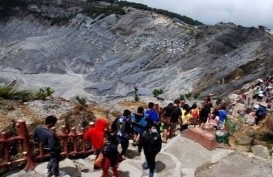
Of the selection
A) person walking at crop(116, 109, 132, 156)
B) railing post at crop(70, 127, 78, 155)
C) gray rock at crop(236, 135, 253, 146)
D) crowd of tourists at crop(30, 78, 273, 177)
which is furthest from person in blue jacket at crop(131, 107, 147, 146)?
gray rock at crop(236, 135, 253, 146)

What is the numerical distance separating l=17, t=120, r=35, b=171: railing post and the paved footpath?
16 cm

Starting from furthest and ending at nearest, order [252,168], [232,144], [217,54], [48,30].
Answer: [48,30] < [217,54] < [232,144] < [252,168]

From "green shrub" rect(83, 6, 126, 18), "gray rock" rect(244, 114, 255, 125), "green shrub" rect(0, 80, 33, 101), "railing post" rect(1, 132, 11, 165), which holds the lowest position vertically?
"gray rock" rect(244, 114, 255, 125)

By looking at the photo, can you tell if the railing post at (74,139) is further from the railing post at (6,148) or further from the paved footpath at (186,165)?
the railing post at (6,148)

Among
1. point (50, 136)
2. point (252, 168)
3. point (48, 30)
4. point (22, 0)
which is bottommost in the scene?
point (252, 168)

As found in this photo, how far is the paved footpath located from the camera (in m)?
10.1

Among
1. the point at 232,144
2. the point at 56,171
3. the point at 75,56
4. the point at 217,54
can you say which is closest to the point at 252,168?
the point at 232,144

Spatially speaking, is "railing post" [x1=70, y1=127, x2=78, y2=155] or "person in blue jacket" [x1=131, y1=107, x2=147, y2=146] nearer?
"railing post" [x1=70, y1=127, x2=78, y2=155]

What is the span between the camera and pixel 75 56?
65500 millimetres

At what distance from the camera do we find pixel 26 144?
9.31m

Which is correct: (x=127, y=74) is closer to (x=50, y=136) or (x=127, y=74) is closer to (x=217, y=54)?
(x=217, y=54)

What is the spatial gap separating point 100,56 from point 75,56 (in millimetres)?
3783

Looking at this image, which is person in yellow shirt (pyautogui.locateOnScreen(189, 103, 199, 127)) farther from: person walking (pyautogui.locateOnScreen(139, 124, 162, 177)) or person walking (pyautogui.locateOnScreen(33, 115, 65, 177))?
person walking (pyautogui.locateOnScreen(33, 115, 65, 177))

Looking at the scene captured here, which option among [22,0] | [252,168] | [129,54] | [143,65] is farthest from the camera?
[22,0]
